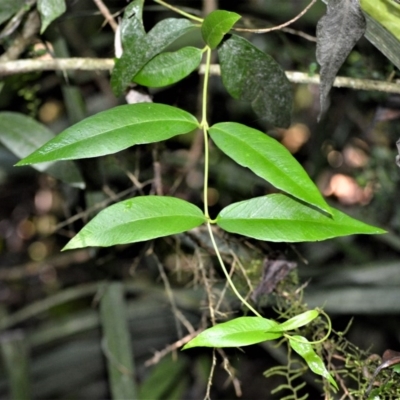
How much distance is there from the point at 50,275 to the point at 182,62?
105 cm

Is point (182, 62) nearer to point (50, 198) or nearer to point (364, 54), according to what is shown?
point (364, 54)

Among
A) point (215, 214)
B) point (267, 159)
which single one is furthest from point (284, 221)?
point (215, 214)

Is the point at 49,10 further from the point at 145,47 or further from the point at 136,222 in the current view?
the point at 136,222

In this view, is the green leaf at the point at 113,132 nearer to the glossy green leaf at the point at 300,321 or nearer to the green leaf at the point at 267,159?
the green leaf at the point at 267,159

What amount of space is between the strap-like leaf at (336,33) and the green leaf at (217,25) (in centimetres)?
5

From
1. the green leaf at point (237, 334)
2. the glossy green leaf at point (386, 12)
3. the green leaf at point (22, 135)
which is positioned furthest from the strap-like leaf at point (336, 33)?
the green leaf at point (22, 135)

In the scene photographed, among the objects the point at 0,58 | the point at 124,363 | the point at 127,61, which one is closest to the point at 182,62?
the point at 127,61

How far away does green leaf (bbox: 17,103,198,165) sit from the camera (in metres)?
0.39

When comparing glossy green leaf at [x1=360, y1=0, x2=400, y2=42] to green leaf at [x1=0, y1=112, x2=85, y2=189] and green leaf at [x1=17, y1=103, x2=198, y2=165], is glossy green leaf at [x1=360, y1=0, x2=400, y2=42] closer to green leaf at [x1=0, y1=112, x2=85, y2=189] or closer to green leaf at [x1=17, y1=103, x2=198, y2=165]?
green leaf at [x1=17, y1=103, x2=198, y2=165]

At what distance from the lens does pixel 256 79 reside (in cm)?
47

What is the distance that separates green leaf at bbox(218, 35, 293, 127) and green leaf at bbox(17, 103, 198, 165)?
0.22 ft

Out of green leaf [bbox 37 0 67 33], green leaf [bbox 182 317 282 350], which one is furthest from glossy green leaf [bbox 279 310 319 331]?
green leaf [bbox 37 0 67 33]

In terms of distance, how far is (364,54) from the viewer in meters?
0.68

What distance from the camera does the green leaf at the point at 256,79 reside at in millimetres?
451
